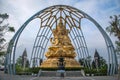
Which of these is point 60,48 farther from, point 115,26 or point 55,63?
point 115,26

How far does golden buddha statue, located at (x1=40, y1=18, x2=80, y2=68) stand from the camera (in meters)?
31.6

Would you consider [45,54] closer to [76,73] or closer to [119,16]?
[76,73]

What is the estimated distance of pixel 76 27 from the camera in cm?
3222

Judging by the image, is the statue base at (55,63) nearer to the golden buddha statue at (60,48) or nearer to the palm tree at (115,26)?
the golden buddha statue at (60,48)

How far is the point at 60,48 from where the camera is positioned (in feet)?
109

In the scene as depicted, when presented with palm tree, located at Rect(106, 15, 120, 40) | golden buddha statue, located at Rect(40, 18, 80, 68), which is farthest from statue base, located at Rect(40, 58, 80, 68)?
palm tree, located at Rect(106, 15, 120, 40)

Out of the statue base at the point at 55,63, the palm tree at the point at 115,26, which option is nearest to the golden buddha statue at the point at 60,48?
the statue base at the point at 55,63

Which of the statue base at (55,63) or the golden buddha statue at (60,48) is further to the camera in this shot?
the golden buddha statue at (60,48)

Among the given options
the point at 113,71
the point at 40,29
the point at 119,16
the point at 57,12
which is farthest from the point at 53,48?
the point at 119,16

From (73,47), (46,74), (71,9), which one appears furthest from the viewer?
(73,47)

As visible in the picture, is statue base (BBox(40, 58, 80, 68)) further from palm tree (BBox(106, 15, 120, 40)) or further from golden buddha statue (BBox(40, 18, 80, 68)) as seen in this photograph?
palm tree (BBox(106, 15, 120, 40))

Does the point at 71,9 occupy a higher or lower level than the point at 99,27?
higher

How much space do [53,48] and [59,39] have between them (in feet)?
6.12

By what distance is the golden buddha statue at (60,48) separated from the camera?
3159 centimetres
